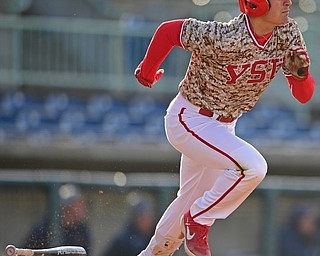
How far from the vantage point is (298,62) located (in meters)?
5.94

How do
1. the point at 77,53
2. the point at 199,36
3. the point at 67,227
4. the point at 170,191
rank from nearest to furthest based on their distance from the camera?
1. the point at 199,36
2. the point at 67,227
3. the point at 170,191
4. the point at 77,53

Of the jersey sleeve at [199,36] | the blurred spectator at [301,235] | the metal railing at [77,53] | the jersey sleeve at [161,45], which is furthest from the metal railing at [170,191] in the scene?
the jersey sleeve at [199,36]

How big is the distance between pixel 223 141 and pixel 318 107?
938 centimetres

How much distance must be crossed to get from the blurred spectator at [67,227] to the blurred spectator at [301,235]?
225 cm

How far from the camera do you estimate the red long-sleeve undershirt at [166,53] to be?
19.8 feet

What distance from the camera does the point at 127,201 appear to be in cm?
997

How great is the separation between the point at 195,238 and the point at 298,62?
48.8 inches

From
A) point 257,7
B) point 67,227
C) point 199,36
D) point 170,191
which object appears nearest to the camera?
point 257,7

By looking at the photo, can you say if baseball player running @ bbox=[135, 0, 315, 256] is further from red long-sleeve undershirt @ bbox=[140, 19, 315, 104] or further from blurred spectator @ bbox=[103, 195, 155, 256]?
blurred spectator @ bbox=[103, 195, 155, 256]

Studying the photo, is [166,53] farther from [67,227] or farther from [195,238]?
[67,227]

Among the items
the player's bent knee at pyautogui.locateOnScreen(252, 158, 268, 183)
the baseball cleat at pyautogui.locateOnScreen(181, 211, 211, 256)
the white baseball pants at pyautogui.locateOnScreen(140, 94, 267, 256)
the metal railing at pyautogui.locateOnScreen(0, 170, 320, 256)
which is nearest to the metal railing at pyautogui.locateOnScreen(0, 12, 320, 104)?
the metal railing at pyautogui.locateOnScreen(0, 170, 320, 256)

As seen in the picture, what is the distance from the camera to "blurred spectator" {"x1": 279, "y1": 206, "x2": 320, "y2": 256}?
34.1ft

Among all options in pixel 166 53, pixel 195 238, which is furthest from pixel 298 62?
pixel 195 238

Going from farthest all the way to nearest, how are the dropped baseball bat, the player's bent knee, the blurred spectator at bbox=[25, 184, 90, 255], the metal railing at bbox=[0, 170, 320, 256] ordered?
the metal railing at bbox=[0, 170, 320, 256]
the blurred spectator at bbox=[25, 184, 90, 255]
the dropped baseball bat
the player's bent knee
